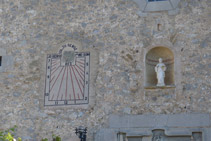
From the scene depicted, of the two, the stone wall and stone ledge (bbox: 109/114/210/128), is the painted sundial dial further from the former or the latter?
stone ledge (bbox: 109/114/210/128)

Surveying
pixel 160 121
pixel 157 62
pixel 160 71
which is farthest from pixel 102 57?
pixel 160 121

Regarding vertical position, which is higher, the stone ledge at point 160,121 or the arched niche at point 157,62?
the arched niche at point 157,62

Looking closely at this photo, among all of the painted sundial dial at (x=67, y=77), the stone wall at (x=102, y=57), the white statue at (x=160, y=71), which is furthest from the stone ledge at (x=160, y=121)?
the painted sundial dial at (x=67, y=77)

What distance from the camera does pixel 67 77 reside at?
1041 centimetres

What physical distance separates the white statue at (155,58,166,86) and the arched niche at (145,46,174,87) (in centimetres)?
23

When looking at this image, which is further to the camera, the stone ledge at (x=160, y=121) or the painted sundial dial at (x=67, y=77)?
the painted sundial dial at (x=67, y=77)

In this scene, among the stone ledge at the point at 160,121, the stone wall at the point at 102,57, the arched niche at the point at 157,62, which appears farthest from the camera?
the arched niche at the point at 157,62

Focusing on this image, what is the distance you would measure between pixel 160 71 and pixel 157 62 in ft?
1.42

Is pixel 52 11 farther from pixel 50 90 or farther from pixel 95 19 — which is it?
pixel 50 90

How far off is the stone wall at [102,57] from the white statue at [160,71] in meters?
0.16

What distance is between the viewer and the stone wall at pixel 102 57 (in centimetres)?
984

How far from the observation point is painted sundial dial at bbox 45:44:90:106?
10.2 m

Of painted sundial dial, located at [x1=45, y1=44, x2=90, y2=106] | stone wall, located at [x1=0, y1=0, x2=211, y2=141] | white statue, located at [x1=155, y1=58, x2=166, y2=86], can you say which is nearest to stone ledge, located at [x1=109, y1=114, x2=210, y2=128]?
stone wall, located at [x1=0, y1=0, x2=211, y2=141]

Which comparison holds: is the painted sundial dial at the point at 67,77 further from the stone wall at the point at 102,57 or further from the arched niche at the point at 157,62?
the arched niche at the point at 157,62
